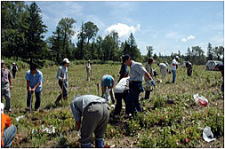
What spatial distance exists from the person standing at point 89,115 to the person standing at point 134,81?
252 centimetres

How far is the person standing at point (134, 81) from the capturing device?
7.13 m

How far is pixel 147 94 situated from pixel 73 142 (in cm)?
502

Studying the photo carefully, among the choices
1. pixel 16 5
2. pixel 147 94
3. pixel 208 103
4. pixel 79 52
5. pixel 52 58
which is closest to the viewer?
pixel 208 103

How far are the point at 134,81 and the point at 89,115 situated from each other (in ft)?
9.51

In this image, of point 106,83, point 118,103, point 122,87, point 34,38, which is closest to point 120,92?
point 122,87

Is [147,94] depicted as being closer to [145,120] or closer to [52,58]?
[145,120]

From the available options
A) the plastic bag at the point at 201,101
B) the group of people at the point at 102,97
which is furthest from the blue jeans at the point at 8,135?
the plastic bag at the point at 201,101

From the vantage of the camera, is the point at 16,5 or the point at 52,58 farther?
the point at 52,58

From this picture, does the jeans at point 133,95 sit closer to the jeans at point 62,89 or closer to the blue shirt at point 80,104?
the blue shirt at point 80,104

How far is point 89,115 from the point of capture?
455 cm

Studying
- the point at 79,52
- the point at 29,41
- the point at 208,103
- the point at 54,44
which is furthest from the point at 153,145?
the point at 79,52

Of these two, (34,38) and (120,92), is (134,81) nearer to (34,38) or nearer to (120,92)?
(120,92)

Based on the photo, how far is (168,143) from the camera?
5566 mm

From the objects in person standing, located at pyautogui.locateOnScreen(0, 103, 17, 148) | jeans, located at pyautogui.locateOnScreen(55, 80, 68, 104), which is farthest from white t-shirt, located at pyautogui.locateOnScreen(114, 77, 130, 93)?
person standing, located at pyautogui.locateOnScreen(0, 103, 17, 148)
